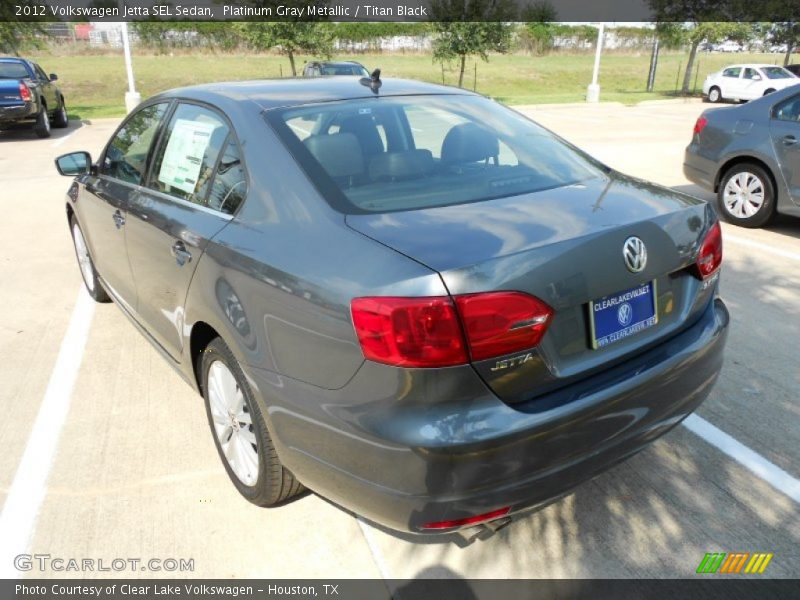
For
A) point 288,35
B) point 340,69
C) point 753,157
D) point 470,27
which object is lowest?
point 340,69

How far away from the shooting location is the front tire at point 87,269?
16.3 ft

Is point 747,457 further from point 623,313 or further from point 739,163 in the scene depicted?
point 739,163

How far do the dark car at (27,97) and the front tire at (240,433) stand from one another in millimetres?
14544

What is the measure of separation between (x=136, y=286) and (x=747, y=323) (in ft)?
12.9

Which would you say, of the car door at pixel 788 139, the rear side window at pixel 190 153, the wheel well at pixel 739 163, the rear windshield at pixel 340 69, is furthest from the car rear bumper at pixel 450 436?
the rear windshield at pixel 340 69

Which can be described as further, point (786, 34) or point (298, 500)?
point (786, 34)

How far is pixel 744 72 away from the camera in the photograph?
2828 cm

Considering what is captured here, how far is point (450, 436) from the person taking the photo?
1897mm

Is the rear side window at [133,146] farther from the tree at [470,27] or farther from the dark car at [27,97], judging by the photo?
the tree at [470,27]

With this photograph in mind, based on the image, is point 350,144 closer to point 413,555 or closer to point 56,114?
point 413,555

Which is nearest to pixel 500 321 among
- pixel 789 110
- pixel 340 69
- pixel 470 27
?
pixel 789 110

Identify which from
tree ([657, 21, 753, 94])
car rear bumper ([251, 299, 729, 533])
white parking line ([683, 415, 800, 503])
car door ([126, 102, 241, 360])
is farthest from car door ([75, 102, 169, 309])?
tree ([657, 21, 753, 94])

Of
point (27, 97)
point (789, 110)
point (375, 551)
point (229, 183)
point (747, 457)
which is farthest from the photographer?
point (27, 97)

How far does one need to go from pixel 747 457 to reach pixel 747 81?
30.0 metres
